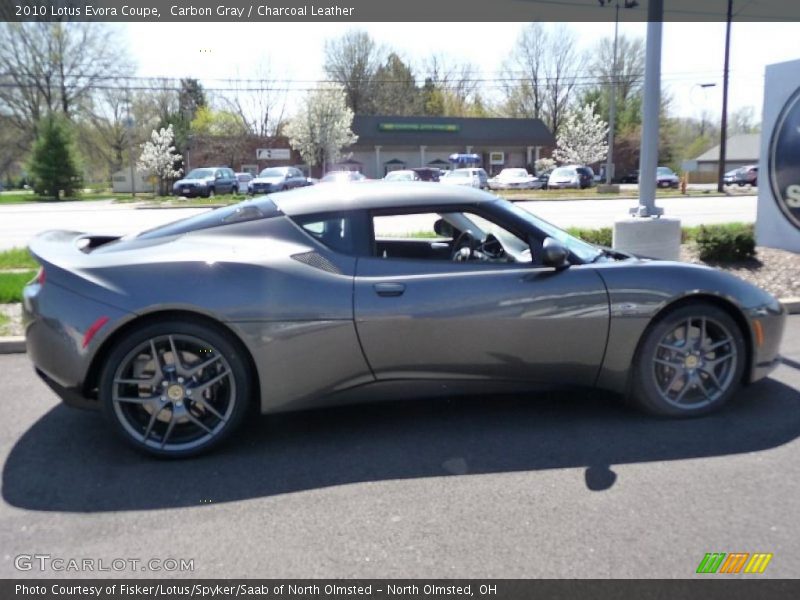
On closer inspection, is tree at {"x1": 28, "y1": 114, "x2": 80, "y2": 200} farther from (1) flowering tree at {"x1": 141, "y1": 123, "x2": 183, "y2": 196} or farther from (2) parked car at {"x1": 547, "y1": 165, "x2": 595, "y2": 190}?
(2) parked car at {"x1": 547, "y1": 165, "x2": 595, "y2": 190}

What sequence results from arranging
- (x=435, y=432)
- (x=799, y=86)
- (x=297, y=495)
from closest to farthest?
(x=297, y=495), (x=435, y=432), (x=799, y=86)

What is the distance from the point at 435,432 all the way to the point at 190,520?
4.84 ft

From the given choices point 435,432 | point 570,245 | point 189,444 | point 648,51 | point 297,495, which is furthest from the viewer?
point 648,51

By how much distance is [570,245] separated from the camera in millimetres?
4086

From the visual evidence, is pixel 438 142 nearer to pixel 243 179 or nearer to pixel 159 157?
pixel 243 179

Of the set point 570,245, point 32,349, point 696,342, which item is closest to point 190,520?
point 32,349

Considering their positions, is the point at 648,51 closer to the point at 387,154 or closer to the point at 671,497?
the point at 671,497

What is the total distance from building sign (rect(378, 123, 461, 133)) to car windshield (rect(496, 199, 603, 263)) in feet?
164

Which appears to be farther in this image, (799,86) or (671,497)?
(799,86)

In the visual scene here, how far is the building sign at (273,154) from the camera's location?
49338mm

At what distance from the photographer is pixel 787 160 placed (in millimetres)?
9211

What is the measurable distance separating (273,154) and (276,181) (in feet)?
61.5

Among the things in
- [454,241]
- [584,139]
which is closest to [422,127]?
[584,139]

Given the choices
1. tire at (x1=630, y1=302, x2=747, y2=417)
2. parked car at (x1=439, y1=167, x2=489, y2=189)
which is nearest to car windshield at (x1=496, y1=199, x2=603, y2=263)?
tire at (x1=630, y1=302, x2=747, y2=417)
